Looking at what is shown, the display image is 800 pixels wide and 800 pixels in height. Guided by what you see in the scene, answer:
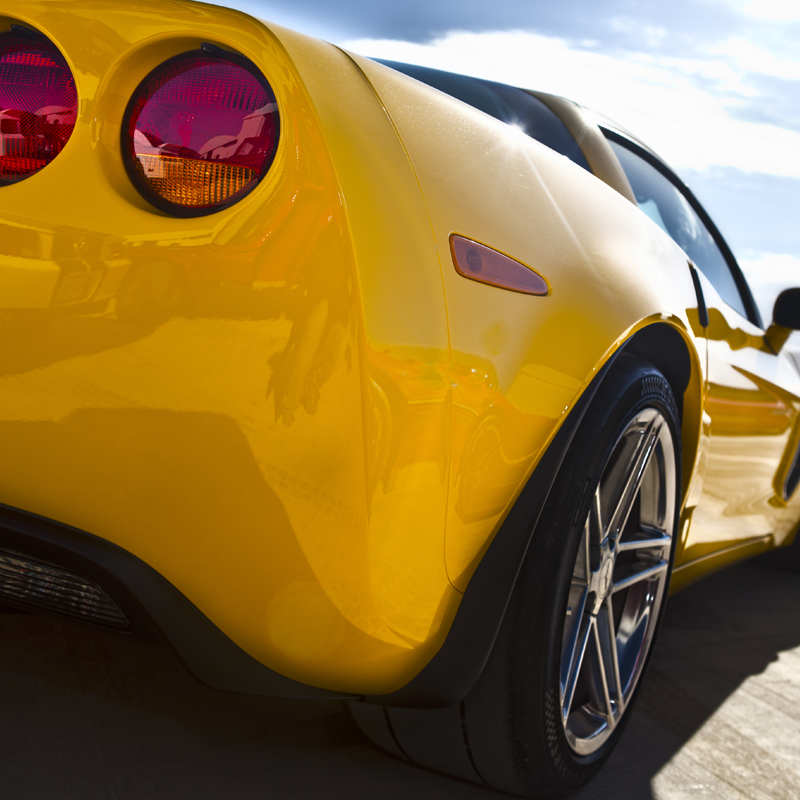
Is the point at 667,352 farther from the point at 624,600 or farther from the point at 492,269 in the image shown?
the point at 492,269

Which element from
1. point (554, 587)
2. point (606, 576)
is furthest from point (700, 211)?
point (554, 587)

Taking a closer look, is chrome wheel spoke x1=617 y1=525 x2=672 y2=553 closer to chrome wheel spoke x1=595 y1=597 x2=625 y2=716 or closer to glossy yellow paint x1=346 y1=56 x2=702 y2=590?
chrome wheel spoke x1=595 y1=597 x2=625 y2=716

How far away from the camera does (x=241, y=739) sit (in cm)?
158

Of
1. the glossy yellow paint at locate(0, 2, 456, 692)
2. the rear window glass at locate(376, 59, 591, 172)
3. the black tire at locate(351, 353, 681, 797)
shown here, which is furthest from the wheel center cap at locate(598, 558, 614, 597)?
the rear window glass at locate(376, 59, 591, 172)

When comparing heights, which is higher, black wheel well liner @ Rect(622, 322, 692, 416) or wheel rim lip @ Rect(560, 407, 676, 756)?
black wheel well liner @ Rect(622, 322, 692, 416)

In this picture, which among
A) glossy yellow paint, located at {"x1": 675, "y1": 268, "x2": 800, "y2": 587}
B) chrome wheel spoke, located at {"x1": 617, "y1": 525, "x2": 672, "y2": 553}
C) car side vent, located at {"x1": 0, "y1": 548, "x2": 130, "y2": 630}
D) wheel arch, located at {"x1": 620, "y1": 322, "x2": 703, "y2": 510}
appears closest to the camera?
car side vent, located at {"x1": 0, "y1": 548, "x2": 130, "y2": 630}

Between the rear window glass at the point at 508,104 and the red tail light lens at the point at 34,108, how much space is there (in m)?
0.81

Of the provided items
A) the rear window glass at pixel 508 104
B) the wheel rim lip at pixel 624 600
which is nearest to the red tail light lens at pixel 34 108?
the rear window glass at pixel 508 104

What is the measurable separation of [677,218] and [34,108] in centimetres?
182

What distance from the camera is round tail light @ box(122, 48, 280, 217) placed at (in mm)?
1053

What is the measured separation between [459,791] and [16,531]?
0.92 metres

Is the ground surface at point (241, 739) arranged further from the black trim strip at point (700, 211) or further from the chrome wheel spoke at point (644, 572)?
the black trim strip at point (700, 211)

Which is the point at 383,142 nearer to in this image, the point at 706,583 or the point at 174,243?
the point at 174,243

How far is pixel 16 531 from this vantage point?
1.09 meters
